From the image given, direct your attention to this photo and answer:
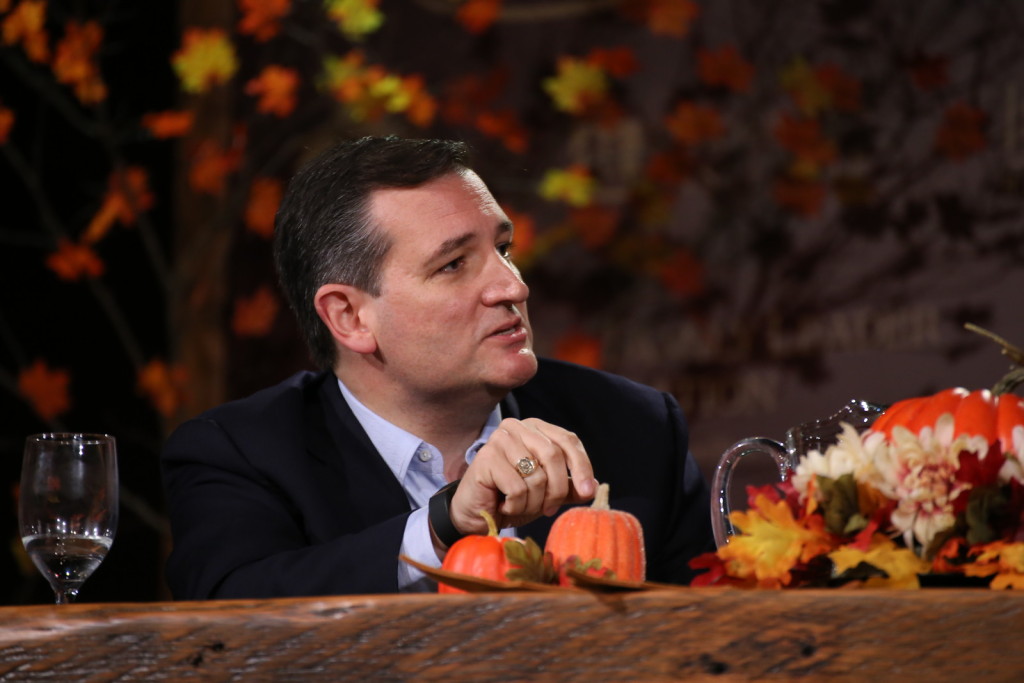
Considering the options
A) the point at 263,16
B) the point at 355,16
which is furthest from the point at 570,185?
the point at 263,16

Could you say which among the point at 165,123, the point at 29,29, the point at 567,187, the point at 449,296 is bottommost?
the point at 449,296

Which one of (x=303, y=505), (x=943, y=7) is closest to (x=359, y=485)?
(x=303, y=505)

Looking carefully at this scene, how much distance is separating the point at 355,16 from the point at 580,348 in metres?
1.22

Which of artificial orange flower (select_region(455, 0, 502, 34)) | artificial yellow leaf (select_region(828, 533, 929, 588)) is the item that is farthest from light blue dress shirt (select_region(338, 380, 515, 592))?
artificial orange flower (select_region(455, 0, 502, 34))

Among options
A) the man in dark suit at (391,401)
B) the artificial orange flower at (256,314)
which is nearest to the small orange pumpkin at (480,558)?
the man in dark suit at (391,401)

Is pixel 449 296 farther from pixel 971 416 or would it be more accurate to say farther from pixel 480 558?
pixel 971 416

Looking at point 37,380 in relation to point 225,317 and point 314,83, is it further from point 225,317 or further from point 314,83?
point 314,83

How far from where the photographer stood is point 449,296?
1.76m

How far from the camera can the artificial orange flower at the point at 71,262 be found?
12.4ft

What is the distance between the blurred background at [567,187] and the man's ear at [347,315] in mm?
1706

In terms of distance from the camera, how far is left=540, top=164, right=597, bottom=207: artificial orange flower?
3.71 metres

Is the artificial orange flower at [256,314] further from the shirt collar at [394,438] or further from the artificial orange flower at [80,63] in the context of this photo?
the shirt collar at [394,438]

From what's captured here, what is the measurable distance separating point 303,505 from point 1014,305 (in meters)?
2.11

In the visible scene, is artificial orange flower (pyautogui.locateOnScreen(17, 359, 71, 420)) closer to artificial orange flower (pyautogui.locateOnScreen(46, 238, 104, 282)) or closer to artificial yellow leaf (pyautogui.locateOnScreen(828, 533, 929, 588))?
artificial orange flower (pyautogui.locateOnScreen(46, 238, 104, 282))
